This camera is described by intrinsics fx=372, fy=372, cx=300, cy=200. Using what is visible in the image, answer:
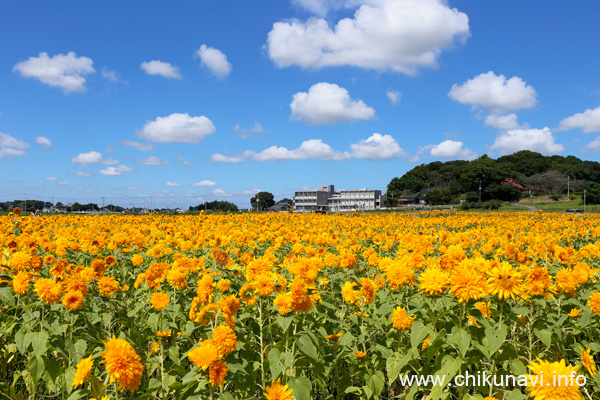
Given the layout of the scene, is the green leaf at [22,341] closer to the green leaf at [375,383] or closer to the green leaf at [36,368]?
the green leaf at [36,368]

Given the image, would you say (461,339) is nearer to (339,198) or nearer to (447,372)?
(447,372)

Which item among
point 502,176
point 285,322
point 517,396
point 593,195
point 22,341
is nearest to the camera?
point 517,396

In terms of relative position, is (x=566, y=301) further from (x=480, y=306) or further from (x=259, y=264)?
(x=259, y=264)

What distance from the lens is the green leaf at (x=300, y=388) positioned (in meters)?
2.04

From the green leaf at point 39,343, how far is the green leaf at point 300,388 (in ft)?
5.19

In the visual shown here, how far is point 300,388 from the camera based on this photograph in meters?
2.07

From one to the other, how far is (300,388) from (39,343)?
1.69 m

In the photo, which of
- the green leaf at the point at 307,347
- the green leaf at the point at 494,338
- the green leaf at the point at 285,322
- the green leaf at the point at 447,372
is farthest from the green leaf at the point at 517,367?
the green leaf at the point at 285,322

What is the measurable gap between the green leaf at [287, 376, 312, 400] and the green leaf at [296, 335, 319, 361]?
14 cm

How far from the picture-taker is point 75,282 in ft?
9.11

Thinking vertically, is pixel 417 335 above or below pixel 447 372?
above

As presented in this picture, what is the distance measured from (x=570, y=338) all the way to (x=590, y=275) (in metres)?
1.15

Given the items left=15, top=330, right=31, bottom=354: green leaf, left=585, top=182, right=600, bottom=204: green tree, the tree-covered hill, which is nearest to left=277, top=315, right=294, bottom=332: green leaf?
left=15, top=330, right=31, bottom=354: green leaf

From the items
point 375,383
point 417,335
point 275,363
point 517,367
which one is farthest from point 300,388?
point 517,367
